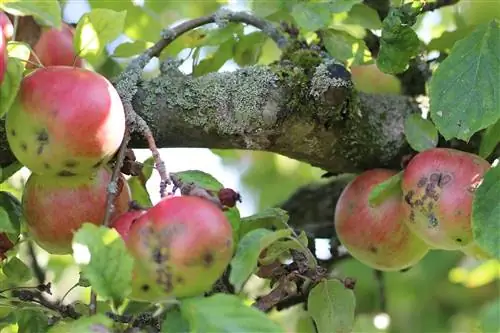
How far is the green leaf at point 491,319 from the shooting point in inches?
26.0

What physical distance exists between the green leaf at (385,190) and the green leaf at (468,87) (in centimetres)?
11

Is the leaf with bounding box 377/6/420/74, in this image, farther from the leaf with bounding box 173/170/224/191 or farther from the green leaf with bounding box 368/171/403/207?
the leaf with bounding box 173/170/224/191

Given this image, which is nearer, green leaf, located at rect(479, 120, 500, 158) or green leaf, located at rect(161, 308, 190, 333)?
green leaf, located at rect(161, 308, 190, 333)

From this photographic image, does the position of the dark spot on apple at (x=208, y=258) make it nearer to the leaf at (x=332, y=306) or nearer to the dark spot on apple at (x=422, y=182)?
the leaf at (x=332, y=306)

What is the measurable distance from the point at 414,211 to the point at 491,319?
39 cm

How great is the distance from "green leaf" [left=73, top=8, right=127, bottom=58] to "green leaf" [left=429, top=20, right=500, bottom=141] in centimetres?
40

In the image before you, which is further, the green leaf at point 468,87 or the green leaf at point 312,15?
the green leaf at point 312,15

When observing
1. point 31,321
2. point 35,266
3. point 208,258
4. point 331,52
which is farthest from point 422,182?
point 35,266

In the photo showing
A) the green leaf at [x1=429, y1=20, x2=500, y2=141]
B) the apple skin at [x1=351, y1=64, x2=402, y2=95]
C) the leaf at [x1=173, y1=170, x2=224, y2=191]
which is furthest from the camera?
the apple skin at [x1=351, y1=64, x2=402, y2=95]

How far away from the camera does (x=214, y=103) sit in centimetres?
110

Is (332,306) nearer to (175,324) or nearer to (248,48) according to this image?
(175,324)

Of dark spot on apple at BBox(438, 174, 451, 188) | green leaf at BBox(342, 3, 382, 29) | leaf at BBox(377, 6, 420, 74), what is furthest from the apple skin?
dark spot on apple at BBox(438, 174, 451, 188)

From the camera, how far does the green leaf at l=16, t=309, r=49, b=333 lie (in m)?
0.95

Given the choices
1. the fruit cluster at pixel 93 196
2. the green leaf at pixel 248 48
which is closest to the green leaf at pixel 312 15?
the green leaf at pixel 248 48
